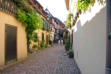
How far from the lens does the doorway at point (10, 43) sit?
18.7ft

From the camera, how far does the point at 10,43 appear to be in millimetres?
6066

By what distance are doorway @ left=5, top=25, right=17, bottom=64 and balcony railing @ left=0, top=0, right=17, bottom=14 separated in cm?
88

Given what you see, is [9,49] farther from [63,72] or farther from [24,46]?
[63,72]

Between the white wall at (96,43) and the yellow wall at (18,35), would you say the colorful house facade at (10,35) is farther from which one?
the white wall at (96,43)

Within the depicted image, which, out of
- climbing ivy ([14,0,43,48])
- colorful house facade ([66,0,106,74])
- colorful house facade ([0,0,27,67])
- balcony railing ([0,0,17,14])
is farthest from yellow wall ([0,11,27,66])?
colorful house facade ([66,0,106,74])

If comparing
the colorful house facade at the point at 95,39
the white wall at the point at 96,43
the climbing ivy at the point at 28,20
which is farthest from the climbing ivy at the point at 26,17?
the white wall at the point at 96,43

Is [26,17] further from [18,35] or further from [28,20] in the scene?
[18,35]

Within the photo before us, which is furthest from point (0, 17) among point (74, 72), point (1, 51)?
point (74, 72)

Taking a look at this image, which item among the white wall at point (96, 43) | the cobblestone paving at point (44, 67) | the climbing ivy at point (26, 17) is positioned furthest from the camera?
the climbing ivy at point (26, 17)

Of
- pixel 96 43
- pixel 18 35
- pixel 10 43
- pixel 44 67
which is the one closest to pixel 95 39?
pixel 96 43

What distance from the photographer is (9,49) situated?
5.95 meters

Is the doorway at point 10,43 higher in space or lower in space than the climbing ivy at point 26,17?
lower

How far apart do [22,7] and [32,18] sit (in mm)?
1007

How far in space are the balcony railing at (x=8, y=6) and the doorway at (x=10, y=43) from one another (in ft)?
2.90
